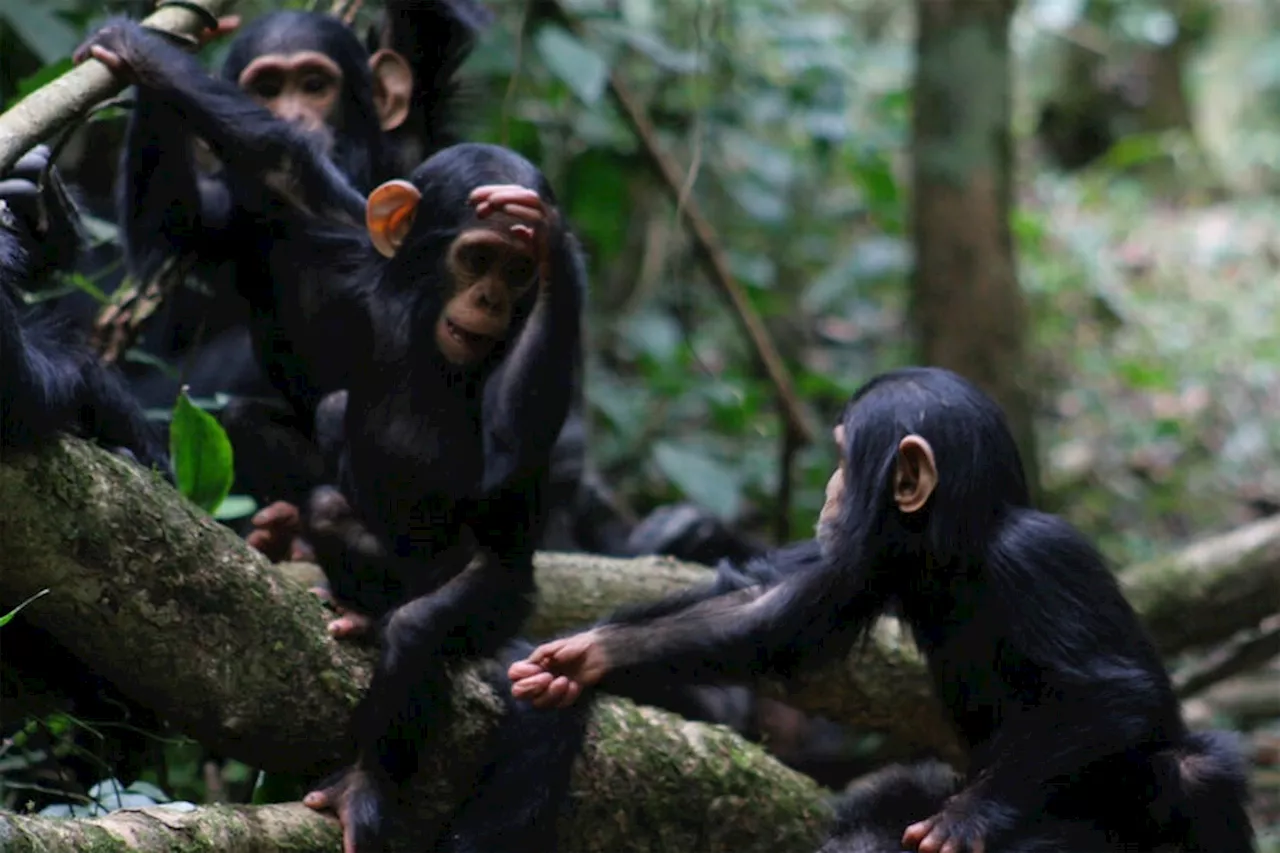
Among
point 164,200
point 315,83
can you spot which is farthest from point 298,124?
point 164,200

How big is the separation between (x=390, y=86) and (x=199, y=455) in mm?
1956

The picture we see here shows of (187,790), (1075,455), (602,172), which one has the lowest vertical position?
(1075,455)

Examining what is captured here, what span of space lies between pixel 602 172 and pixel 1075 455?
392 cm

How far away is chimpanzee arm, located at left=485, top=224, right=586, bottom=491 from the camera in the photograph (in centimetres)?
423

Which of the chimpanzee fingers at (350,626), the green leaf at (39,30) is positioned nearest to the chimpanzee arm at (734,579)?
the chimpanzee fingers at (350,626)

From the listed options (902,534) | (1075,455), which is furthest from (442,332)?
(1075,455)

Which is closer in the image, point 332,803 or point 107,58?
point 332,803

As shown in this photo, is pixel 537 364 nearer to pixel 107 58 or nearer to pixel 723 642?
pixel 723 642

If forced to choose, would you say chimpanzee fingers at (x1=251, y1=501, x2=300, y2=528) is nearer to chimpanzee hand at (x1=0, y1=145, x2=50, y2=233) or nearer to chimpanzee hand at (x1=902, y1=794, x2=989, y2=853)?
chimpanzee hand at (x1=0, y1=145, x2=50, y2=233)

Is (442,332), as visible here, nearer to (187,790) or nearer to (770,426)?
(187,790)

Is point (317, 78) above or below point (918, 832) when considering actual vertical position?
above

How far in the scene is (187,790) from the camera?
16.9ft

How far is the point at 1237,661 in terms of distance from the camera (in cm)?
653

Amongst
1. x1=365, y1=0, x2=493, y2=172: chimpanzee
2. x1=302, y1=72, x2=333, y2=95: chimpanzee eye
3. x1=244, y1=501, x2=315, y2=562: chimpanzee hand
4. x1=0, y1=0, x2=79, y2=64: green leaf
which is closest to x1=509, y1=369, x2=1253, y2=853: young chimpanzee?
x1=244, y1=501, x2=315, y2=562: chimpanzee hand
